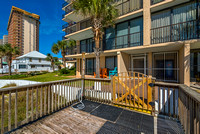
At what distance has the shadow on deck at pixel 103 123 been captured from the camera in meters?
2.16

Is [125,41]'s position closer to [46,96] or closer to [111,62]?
[111,62]

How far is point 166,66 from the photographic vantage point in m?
8.13

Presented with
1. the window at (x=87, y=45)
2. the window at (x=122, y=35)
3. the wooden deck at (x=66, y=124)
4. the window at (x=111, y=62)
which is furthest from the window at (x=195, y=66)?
the window at (x=87, y=45)

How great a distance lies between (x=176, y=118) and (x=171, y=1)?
8376mm

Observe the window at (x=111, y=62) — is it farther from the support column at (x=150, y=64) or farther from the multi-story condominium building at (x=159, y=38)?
the support column at (x=150, y=64)

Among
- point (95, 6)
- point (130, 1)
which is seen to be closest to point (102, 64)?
point (95, 6)

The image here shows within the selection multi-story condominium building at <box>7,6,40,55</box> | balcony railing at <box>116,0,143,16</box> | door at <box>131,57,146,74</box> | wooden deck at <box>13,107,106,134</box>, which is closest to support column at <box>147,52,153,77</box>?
door at <box>131,57,146,74</box>

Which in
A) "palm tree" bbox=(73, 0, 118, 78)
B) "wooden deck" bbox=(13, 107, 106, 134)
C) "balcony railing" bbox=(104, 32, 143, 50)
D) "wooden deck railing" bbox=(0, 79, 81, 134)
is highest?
"palm tree" bbox=(73, 0, 118, 78)

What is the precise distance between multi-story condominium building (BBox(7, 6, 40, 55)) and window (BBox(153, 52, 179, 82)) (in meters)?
78.0

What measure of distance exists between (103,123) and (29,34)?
8451cm

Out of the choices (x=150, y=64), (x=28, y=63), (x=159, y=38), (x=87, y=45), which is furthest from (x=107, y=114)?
(x=28, y=63)

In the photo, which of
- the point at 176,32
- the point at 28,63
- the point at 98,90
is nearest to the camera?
the point at 98,90

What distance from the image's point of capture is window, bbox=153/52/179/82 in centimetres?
789

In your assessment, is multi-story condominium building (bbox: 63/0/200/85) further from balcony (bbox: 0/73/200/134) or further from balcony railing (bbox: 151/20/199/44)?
balcony (bbox: 0/73/200/134)
